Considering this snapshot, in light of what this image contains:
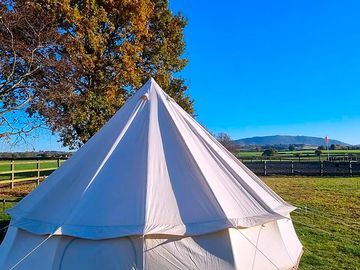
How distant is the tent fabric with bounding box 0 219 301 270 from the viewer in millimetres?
4285

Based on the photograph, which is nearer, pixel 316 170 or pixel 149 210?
pixel 149 210

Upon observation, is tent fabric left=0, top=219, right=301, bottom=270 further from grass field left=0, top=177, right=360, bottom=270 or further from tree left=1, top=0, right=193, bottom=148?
tree left=1, top=0, right=193, bottom=148

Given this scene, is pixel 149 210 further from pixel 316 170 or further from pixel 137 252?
pixel 316 170

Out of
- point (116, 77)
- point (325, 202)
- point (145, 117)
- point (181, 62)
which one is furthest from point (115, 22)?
point (145, 117)

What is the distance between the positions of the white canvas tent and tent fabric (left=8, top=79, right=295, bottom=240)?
0.5 inches

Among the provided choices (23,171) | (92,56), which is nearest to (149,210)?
(92,56)

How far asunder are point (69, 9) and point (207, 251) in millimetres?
13071

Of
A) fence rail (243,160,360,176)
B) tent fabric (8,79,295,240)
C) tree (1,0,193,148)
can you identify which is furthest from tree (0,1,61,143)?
fence rail (243,160,360,176)

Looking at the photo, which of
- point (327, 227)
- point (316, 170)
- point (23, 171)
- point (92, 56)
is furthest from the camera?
point (316, 170)

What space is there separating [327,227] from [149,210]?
5.80 meters

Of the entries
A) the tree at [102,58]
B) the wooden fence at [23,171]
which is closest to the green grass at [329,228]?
the tree at [102,58]

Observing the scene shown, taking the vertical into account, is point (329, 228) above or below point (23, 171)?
below

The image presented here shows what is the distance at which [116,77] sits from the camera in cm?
1722

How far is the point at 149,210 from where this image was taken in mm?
4504
